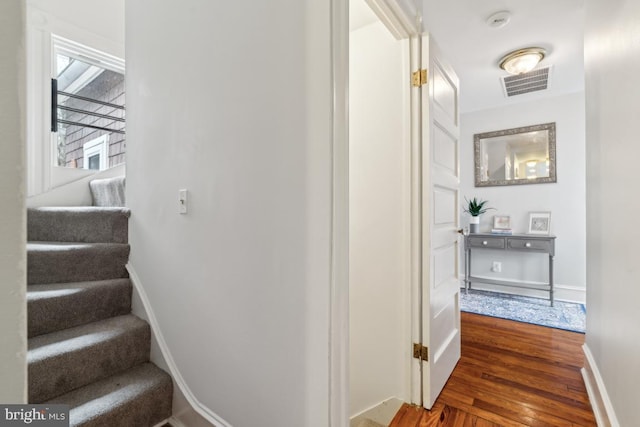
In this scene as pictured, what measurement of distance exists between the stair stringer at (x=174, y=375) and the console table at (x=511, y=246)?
3.42 m

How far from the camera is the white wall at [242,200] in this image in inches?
35.9

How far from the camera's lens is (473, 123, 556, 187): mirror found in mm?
3410

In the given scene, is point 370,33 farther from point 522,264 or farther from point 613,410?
point 522,264

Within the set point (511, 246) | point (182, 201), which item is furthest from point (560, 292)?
point (182, 201)

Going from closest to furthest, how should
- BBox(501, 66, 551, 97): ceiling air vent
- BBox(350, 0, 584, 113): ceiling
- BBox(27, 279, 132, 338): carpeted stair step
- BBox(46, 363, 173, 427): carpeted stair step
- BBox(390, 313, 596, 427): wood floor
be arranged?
BBox(46, 363, 173, 427): carpeted stair step → BBox(27, 279, 132, 338): carpeted stair step → BBox(390, 313, 596, 427): wood floor → BBox(350, 0, 584, 113): ceiling → BBox(501, 66, 551, 97): ceiling air vent

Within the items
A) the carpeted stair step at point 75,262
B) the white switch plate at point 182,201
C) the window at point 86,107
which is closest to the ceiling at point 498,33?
the white switch plate at point 182,201

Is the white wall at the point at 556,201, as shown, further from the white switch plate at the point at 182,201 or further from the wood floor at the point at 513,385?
the white switch plate at the point at 182,201

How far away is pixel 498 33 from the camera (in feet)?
7.35

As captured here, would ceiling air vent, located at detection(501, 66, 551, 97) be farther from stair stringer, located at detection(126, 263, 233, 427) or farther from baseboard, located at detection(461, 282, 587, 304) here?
stair stringer, located at detection(126, 263, 233, 427)

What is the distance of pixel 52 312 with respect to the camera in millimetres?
1359

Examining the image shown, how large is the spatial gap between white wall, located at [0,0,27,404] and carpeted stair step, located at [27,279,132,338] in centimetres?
138

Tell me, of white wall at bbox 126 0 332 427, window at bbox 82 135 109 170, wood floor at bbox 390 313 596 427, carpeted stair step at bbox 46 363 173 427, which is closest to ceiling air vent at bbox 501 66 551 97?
wood floor at bbox 390 313 596 427

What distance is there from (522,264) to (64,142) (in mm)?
5222

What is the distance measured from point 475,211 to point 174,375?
148 inches
